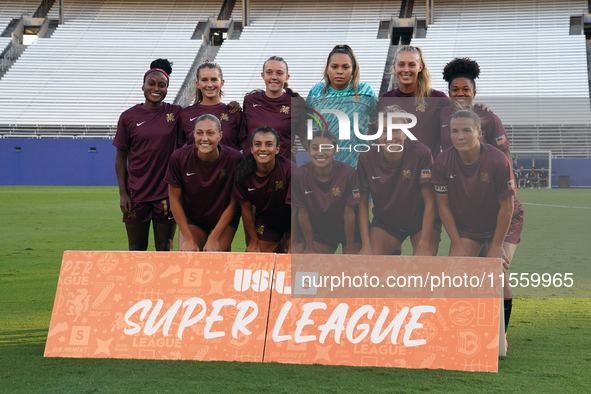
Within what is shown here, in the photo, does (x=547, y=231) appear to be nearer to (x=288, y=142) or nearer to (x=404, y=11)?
(x=288, y=142)

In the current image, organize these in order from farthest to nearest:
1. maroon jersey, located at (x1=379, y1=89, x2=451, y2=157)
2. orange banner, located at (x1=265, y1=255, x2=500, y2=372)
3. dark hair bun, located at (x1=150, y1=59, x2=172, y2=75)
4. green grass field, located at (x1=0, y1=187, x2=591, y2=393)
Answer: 1. dark hair bun, located at (x1=150, y1=59, x2=172, y2=75)
2. maroon jersey, located at (x1=379, y1=89, x2=451, y2=157)
3. orange banner, located at (x1=265, y1=255, x2=500, y2=372)
4. green grass field, located at (x1=0, y1=187, x2=591, y2=393)

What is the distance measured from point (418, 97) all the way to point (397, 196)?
1.77ft

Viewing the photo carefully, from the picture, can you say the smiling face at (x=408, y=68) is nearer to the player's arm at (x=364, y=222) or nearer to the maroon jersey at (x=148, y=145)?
the player's arm at (x=364, y=222)

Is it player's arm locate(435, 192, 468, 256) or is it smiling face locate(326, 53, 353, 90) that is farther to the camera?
smiling face locate(326, 53, 353, 90)

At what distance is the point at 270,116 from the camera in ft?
12.1

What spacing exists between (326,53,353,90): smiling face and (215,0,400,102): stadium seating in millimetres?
20538

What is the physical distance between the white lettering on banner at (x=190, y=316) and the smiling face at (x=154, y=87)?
4.76ft

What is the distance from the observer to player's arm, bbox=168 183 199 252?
131 inches

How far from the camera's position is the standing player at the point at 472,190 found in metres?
2.94

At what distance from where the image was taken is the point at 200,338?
2.81m

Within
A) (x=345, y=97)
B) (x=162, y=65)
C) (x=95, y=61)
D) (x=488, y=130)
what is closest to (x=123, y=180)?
(x=162, y=65)

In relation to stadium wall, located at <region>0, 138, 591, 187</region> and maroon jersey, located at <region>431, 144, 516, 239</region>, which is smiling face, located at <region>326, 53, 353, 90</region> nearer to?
maroon jersey, located at <region>431, 144, 516, 239</region>

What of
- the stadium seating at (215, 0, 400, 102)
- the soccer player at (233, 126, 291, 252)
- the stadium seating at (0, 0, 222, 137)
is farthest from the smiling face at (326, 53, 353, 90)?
the stadium seating at (0, 0, 222, 137)

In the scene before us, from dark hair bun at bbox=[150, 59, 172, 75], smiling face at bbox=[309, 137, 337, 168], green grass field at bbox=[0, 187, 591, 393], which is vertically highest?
dark hair bun at bbox=[150, 59, 172, 75]
